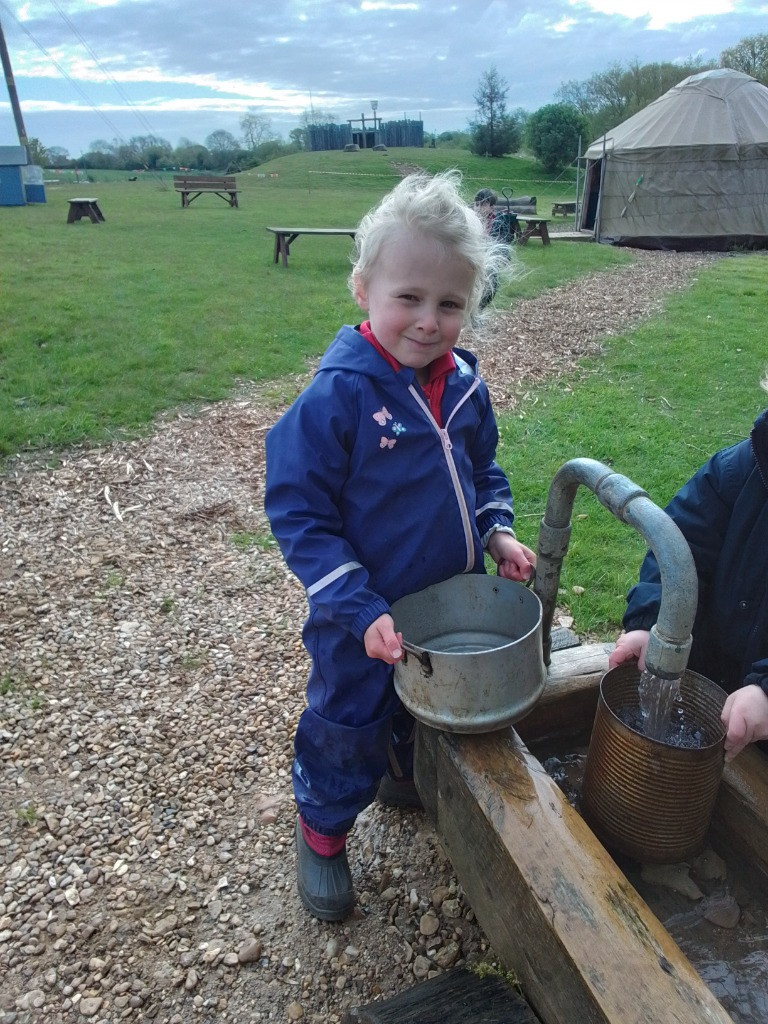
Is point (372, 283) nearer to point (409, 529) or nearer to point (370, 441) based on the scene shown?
point (370, 441)

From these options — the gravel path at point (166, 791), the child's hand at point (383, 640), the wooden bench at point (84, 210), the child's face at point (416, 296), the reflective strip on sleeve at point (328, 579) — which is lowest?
the gravel path at point (166, 791)

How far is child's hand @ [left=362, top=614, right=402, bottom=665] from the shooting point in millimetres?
1662

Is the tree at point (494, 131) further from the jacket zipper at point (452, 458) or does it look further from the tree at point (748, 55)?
the jacket zipper at point (452, 458)

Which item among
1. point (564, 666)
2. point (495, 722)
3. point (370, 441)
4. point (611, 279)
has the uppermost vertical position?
point (370, 441)

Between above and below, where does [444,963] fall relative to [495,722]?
below

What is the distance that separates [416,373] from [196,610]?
2.25 meters

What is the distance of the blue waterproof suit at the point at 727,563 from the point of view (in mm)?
1954

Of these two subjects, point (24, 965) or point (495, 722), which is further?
point (24, 965)

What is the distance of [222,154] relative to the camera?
4459 centimetres

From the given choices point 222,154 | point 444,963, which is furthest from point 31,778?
point 222,154

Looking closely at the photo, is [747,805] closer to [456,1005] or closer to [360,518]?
[456,1005]

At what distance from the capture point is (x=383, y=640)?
→ 5.54 feet

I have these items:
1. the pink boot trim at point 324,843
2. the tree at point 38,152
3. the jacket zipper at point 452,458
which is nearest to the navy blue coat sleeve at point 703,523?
the jacket zipper at point 452,458

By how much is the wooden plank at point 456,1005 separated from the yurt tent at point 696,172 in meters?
18.3
